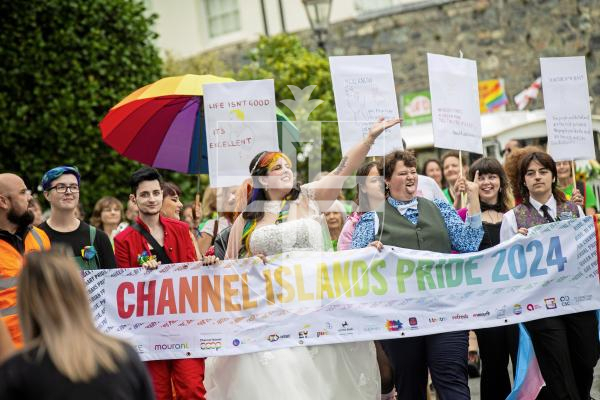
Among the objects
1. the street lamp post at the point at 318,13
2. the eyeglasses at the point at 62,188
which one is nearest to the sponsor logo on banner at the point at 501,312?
the eyeglasses at the point at 62,188

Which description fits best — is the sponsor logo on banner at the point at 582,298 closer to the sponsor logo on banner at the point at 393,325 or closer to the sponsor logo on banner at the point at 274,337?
the sponsor logo on banner at the point at 393,325

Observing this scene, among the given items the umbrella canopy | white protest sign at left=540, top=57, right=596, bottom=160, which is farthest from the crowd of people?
the umbrella canopy

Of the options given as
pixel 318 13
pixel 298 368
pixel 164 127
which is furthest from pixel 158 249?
pixel 318 13

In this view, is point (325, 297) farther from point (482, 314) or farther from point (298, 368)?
point (482, 314)

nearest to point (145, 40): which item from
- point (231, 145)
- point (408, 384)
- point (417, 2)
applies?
point (417, 2)

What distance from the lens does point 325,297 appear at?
296 inches

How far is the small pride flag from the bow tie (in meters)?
12.4

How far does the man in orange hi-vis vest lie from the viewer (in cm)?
704

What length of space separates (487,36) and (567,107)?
11.7 m

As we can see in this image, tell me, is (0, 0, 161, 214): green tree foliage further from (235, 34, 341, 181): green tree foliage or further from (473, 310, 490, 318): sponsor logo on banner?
(473, 310, 490, 318): sponsor logo on banner

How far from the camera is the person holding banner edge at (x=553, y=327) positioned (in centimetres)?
753

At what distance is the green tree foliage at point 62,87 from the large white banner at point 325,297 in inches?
322

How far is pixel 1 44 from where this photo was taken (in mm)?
15250

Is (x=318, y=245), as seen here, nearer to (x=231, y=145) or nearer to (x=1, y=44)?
(x=231, y=145)
